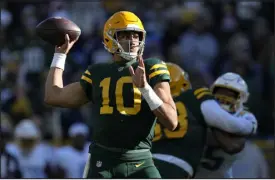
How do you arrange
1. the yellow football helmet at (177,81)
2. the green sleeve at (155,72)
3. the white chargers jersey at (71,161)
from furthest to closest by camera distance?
the white chargers jersey at (71,161) → the yellow football helmet at (177,81) → the green sleeve at (155,72)

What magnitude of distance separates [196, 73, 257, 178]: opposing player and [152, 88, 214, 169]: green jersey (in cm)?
31

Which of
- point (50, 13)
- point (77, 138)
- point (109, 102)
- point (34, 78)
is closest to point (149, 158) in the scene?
point (109, 102)

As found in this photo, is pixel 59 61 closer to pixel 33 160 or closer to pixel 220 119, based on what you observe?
pixel 220 119

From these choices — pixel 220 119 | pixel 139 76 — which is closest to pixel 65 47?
pixel 139 76

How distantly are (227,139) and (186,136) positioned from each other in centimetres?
44

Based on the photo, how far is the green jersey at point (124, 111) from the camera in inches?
219

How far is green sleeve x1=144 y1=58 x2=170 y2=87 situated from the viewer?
554 cm

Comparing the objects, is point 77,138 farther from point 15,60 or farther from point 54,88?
point 54,88

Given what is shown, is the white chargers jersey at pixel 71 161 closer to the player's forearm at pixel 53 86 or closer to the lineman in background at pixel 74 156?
the lineman in background at pixel 74 156

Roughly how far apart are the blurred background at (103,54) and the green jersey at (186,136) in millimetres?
3983

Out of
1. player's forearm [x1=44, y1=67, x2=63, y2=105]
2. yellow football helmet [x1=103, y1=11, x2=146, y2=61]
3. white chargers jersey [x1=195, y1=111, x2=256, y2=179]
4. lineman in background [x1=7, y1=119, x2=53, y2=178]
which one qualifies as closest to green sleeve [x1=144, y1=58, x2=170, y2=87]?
yellow football helmet [x1=103, y1=11, x2=146, y2=61]

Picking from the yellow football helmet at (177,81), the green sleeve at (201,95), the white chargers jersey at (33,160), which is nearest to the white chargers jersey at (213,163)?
the green sleeve at (201,95)

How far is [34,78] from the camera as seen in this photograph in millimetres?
12875

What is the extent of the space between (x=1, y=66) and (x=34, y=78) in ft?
1.87
